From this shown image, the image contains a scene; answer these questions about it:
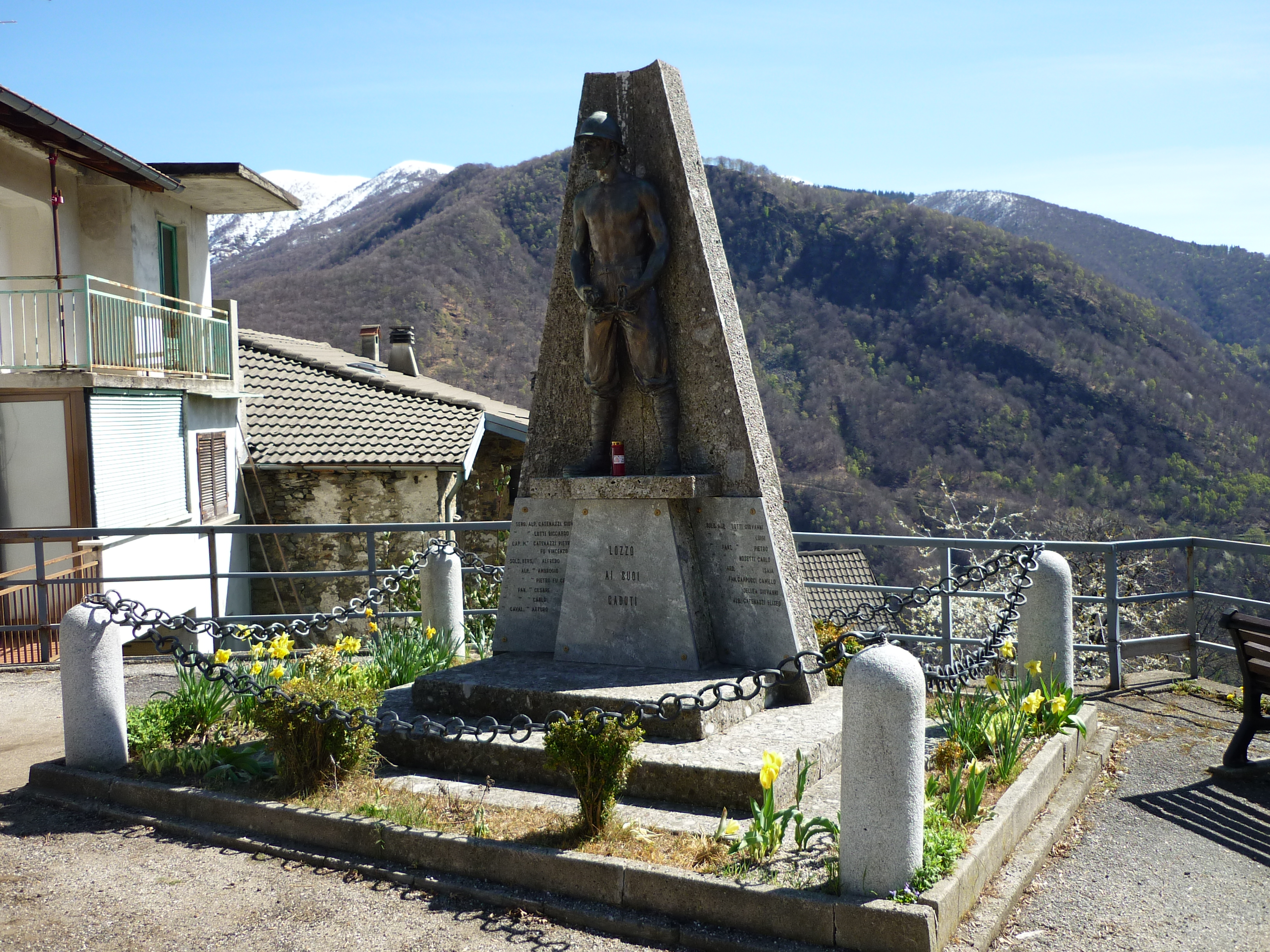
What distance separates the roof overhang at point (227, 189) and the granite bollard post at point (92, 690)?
12344 millimetres

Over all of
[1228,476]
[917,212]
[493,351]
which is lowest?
[1228,476]

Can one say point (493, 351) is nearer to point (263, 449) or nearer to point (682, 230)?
point (263, 449)

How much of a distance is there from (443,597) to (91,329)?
8.35m

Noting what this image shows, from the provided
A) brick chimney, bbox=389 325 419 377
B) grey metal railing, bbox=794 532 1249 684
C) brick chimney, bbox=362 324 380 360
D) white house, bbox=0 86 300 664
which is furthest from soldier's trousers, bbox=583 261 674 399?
brick chimney, bbox=362 324 380 360

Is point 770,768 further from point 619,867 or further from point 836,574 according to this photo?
point 836,574

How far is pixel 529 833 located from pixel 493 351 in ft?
134

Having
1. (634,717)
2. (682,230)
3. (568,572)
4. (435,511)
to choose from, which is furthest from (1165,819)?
(435,511)

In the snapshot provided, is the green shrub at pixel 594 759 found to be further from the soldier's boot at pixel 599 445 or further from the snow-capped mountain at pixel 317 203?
the snow-capped mountain at pixel 317 203

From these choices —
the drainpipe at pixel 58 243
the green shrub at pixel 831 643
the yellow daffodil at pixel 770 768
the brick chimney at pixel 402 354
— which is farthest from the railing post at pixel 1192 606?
the brick chimney at pixel 402 354

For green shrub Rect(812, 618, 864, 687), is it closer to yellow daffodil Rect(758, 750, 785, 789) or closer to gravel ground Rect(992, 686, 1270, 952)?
gravel ground Rect(992, 686, 1270, 952)

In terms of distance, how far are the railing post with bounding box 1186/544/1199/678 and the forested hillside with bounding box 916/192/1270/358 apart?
51.1 metres

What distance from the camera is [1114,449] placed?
41.4m

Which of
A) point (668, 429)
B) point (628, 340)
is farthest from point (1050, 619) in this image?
point (628, 340)

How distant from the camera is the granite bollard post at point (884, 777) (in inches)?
133
